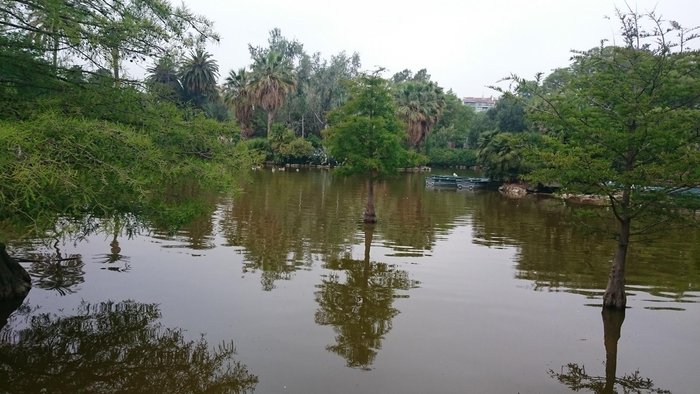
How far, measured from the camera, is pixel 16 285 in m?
→ 10.6

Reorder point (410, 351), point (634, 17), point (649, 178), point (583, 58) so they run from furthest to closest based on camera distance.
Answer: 1. point (583, 58)
2. point (634, 17)
3. point (649, 178)
4. point (410, 351)

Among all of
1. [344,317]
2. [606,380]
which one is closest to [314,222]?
[344,317]

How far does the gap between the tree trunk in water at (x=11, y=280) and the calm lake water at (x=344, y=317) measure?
327mm

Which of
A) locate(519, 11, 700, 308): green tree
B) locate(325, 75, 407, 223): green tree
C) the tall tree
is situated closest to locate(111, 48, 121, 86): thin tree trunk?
the tall tree

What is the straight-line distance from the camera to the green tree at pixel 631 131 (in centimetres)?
983

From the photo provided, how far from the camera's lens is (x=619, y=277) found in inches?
441

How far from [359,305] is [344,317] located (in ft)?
2.92

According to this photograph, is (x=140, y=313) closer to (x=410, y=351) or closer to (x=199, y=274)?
(x=199, y=274)

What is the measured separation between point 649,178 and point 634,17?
135 inches

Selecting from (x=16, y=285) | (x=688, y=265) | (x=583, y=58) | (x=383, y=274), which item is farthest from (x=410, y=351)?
(x=688, y=265)

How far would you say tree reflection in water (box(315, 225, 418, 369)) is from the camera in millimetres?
8883

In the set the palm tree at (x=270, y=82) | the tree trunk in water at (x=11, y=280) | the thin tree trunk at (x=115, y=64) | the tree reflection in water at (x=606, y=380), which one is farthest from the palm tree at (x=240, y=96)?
the tree reflection in water at (x=606, y=380)

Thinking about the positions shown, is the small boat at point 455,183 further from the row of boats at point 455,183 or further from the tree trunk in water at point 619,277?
the tree trunk in water at point 619,277

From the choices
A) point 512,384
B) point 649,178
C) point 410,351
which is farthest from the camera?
point 649,178
